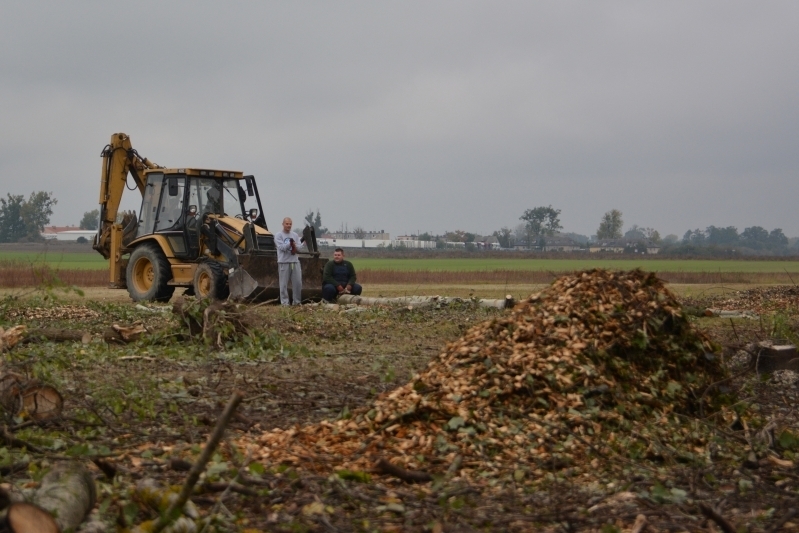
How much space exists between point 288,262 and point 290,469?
13.2m

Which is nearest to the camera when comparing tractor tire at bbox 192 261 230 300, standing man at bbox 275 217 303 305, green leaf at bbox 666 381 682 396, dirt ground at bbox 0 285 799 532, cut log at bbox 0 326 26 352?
dirt ground at bbox 0 285 799 532

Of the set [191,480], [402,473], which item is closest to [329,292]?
[402,473]

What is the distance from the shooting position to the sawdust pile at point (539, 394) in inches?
276

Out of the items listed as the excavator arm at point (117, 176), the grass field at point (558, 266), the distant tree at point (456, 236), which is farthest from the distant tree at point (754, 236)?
the excavator arm at point (117, 176)

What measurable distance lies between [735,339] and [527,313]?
4872 mm

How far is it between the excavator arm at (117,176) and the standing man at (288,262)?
4.40 metres

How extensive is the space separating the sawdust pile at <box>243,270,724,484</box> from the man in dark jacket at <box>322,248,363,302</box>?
11.1 m

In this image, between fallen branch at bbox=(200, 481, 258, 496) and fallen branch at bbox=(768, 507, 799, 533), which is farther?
fallen branch at bbox=(200, 481, 258, 496)

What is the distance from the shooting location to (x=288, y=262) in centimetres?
1964

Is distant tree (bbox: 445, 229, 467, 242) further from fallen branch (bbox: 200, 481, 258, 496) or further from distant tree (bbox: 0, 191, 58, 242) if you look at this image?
Answer: fallen branch (bbox: 200, 481, 258, 496)

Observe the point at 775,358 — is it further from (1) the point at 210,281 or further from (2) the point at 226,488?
(1) the point at 210,281

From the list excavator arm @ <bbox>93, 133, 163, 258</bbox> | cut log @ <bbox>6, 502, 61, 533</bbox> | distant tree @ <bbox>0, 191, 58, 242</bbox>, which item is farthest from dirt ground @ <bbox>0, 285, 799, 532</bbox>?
distant tree @ <bbox>0, 191, 58, 242</bbox>

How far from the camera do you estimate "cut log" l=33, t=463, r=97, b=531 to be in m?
5.25

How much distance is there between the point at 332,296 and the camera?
20.4 metres
